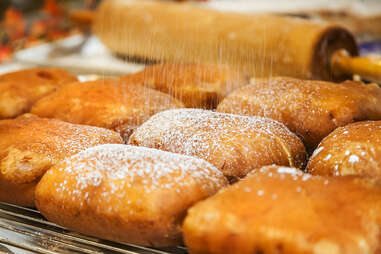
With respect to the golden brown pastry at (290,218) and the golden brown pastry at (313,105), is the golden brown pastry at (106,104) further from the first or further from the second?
the golden brown pastry at (290,218)

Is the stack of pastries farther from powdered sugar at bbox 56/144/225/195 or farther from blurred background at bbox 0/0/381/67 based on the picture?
blurred background at bbox 0/0/381/67

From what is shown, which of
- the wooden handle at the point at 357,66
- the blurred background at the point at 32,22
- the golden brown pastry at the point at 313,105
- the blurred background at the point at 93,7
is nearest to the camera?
the golden brown pastry at the point at 313,105

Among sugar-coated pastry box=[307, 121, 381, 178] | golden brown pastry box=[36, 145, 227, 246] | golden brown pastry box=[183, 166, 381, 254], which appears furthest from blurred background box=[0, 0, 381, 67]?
golden brown pastry box=[183, 166, 381, 254]

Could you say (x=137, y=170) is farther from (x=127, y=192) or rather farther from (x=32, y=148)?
(x=32, y=148)

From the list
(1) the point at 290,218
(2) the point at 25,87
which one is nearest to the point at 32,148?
(2) the point at 25,87

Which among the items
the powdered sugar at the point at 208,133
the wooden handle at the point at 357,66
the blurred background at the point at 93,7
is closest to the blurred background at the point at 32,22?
the blurred background at the point at 93,7

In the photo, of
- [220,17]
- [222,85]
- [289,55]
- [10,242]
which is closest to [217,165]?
[10,242]
